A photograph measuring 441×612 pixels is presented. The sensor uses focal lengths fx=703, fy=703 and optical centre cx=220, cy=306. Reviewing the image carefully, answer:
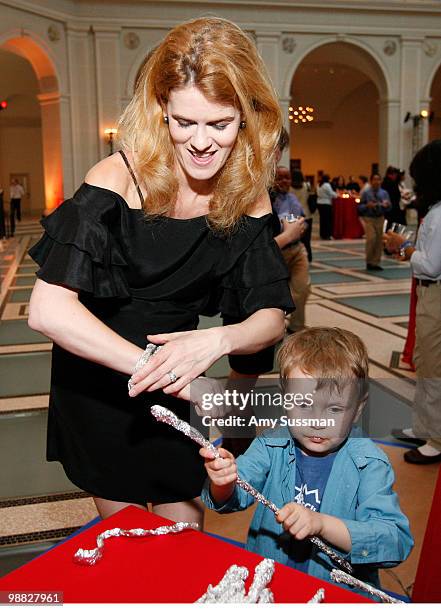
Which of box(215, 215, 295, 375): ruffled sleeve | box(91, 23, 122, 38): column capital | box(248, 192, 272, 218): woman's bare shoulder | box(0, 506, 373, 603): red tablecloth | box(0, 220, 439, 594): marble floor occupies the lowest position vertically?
box(0, 220, 439, 594): marble floor

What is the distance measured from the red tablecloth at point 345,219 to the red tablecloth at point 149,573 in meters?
17.7

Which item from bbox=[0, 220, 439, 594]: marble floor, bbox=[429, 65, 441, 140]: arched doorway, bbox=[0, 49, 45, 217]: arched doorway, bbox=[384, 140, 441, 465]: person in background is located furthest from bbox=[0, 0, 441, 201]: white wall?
bbox=[384, 140, 441, 465]: person in background

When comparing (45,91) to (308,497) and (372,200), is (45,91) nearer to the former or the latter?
(372,200)

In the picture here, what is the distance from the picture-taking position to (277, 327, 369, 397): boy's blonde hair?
66.1 inches

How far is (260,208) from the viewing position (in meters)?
2.06

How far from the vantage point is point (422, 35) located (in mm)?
21812

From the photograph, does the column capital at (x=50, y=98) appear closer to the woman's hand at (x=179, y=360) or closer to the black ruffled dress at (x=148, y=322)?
the black ruffled dress at (x=148, y=322)

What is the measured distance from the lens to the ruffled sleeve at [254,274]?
2.01 m

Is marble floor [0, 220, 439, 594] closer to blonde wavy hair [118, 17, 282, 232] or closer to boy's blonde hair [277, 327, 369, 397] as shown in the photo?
boy's blonde hair [277, 327, 369, 397]

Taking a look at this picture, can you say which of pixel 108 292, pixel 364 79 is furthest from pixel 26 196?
pixel 108 292

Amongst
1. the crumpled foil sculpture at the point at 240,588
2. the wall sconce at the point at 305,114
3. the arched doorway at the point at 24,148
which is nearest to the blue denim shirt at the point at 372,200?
the crumpled foil sculpture at the point at 240,588

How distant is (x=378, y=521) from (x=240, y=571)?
0.51 metres

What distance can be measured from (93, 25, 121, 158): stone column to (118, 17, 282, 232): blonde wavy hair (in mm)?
18506

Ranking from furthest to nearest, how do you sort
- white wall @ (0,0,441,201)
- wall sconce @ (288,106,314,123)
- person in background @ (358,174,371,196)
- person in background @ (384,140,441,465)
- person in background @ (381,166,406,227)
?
wall sconce @ (288,106,314,123) → white wall @ (0,0,441,201) → person in background @ (381,166,406,227) → person in background @ (358,174,371,196) → person in background @ (384,140,441,465)
